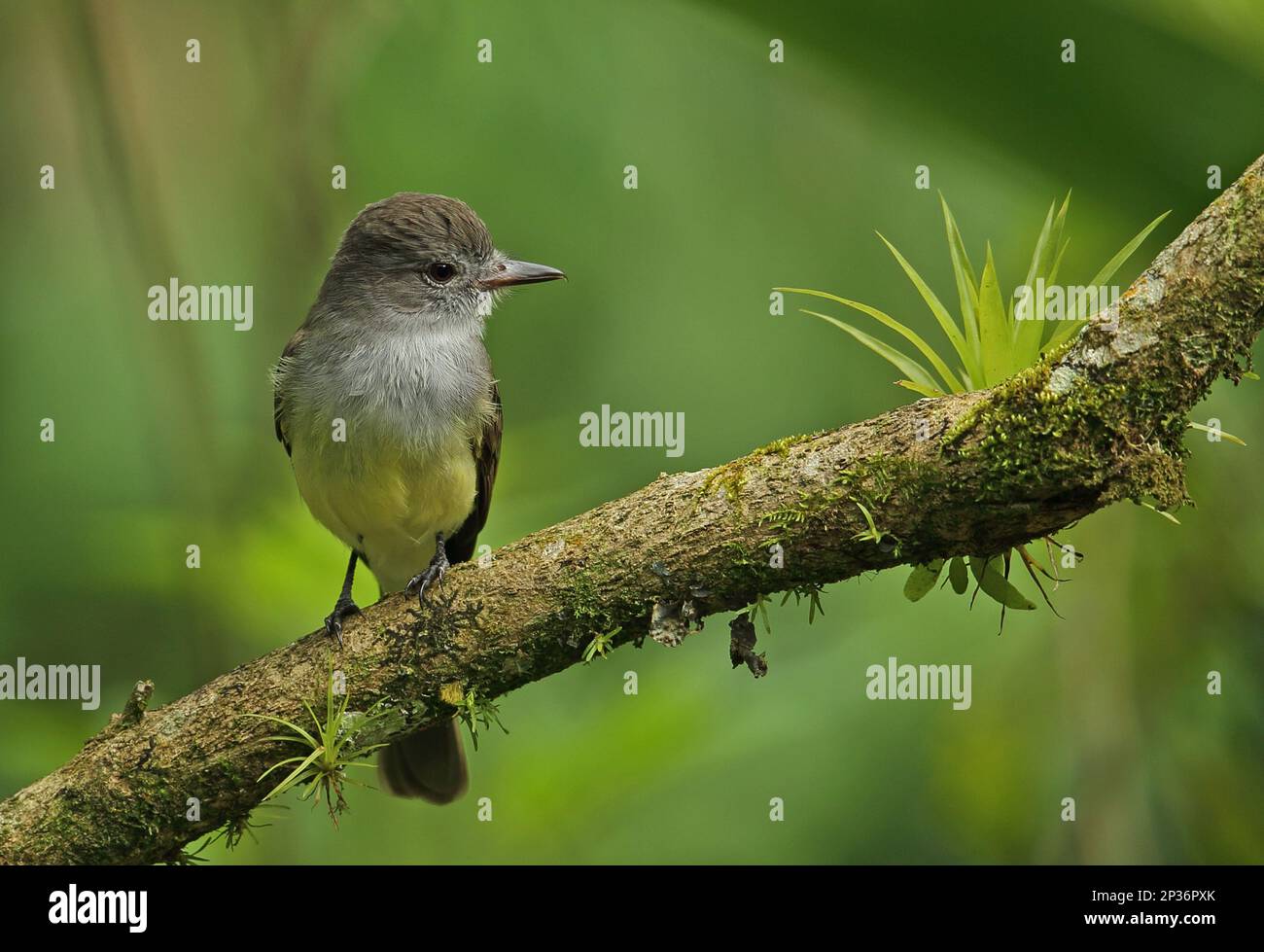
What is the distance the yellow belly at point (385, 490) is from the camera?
3.84m

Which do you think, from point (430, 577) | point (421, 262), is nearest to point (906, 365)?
point (430, 577)

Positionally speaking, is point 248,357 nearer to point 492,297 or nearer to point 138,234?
point 138,234

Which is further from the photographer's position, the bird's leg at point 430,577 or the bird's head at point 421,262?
the bird's head at point 421,262

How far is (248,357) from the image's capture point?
497 cm

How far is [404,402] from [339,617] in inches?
26.9

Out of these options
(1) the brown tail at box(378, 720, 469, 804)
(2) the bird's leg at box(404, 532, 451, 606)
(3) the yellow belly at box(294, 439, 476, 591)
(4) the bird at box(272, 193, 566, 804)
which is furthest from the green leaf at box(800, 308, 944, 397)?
(1) the brown tail at box(378, 720, 469, 804)

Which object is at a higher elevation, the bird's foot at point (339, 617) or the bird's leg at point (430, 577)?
the bird's leg at point (430, 577)

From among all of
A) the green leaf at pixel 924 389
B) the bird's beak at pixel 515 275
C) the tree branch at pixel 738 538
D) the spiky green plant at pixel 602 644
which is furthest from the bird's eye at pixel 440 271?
the green leaf at pixel 924 389

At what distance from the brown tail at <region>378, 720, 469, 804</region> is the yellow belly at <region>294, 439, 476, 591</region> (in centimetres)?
61

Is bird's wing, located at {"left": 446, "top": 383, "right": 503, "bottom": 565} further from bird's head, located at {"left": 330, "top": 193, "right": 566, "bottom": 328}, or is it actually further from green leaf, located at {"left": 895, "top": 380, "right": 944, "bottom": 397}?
green leaf, located at {"left": 895, "top": 380, "right": 944, "bottom": 397}

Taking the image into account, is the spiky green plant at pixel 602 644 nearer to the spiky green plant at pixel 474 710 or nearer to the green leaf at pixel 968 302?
the spiky green plant at pixel 474 710

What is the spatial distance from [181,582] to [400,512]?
2.56 ft

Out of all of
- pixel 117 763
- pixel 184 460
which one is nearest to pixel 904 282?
pixel 184 460

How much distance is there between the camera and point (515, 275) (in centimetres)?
429
